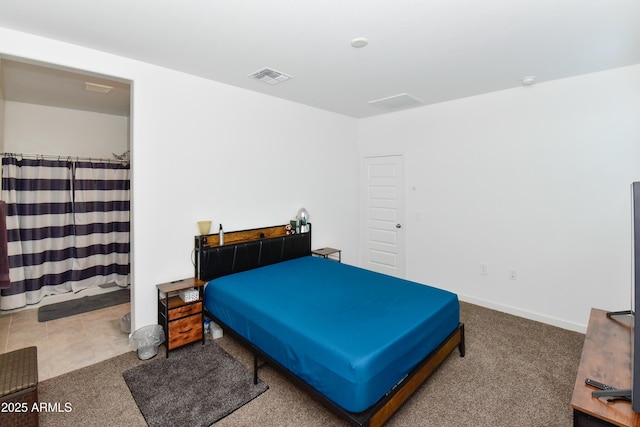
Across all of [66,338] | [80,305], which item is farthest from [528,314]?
[80,305]

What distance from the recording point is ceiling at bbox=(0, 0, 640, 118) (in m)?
2.02

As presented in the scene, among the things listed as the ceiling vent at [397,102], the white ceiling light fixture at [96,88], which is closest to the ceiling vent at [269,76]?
the ceiling vent at [397,102]

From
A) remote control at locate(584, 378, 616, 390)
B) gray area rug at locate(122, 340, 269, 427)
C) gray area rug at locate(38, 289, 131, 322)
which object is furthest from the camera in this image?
gray area rug at locate(38, 289, 131, 322)

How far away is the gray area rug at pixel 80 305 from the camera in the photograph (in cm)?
374

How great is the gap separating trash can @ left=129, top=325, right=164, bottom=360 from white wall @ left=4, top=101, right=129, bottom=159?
121 inches

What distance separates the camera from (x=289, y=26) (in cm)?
224

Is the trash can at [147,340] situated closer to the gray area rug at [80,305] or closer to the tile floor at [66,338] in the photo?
Result: the tile floor at [66,338]

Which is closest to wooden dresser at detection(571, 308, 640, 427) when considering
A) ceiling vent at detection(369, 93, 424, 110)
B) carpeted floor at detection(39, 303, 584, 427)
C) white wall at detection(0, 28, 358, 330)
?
carpeted floor at detection(39, 303, 584, 427)

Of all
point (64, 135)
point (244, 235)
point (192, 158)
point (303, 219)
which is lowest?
point (244, 235)

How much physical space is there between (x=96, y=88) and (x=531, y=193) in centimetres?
515

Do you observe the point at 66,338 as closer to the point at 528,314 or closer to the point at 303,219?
the point at 303,219

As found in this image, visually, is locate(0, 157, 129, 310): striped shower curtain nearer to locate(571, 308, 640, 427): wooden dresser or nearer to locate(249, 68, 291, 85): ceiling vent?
locate(249, 68, 291, 85): ceiling vent

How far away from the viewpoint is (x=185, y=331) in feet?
9.73

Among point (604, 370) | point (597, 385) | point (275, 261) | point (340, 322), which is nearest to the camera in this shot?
point (597, 385)
